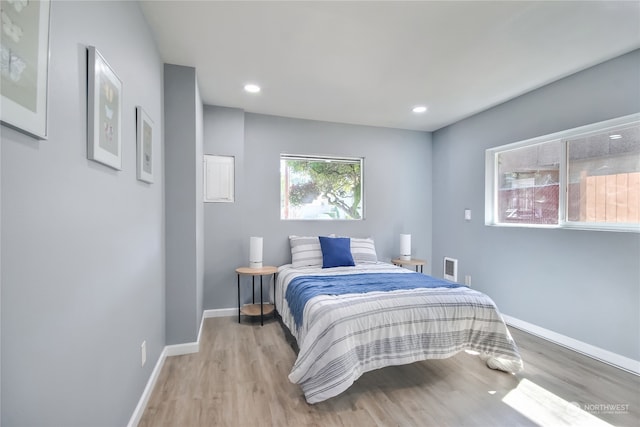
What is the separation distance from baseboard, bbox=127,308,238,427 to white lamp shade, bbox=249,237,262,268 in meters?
0.67

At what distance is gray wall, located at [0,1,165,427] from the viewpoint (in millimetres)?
747

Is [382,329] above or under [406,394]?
above

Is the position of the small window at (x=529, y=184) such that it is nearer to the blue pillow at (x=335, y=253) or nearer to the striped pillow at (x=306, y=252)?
the blue pillow at (x=335, y=253)

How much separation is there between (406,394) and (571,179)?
2.65 metres

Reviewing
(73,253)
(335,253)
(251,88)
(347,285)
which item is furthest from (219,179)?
(73,253)

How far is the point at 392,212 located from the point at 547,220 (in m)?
1.92

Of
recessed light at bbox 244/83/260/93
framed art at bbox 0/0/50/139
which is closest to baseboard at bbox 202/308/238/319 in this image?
recessed light at bbox 244/83/260/93

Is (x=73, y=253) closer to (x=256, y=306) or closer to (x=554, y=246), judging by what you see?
(x=256, y=306)

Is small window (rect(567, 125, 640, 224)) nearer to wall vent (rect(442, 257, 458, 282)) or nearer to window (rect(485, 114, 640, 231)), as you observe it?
window (rect(485, 114, 640, 231))

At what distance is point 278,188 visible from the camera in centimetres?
387

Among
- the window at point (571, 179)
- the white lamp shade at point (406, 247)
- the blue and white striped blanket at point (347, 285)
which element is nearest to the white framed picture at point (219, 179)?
the blue and white striped blanket at point (347, 285)

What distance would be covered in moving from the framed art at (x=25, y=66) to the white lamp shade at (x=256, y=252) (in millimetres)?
2610

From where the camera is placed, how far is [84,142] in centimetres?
111

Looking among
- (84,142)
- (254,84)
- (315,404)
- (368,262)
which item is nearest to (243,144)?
(254,84)
